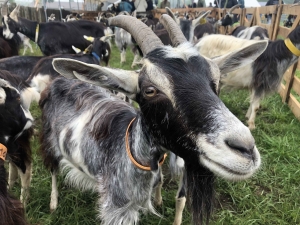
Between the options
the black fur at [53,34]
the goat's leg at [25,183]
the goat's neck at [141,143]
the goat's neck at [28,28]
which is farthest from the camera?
the goat's neck at [28,28]

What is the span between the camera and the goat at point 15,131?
239cm

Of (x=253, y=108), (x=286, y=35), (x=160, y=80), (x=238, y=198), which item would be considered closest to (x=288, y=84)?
(x=286, y=35)

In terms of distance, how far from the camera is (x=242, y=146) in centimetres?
117

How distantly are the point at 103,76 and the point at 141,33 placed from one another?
1.59 ft

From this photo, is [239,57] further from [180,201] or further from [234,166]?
[180,201]

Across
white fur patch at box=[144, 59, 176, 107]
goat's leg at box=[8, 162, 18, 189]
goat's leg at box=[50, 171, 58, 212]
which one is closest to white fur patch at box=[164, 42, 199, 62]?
white fur patch at box=[144, 59, 176, 107]

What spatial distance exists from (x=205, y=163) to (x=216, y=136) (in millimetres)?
176

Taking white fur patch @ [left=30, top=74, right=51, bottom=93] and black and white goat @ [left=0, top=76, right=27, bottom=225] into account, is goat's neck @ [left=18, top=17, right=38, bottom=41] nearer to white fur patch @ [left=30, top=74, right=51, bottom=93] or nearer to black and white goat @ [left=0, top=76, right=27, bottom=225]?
white fur patch @ [left=30, top=74, right=51, bottom=93]

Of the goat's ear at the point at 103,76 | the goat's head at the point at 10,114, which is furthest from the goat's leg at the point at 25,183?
the goat's ear at the point at 103,76

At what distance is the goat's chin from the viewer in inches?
47.4

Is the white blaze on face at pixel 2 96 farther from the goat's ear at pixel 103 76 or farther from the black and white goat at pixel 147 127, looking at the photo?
the goat's ear at pixel 103 76

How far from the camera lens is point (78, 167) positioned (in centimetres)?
255

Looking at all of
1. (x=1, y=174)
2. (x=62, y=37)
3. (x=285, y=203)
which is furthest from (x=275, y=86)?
(x=62, y=37)

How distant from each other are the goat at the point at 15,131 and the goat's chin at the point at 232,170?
6.17 ft
